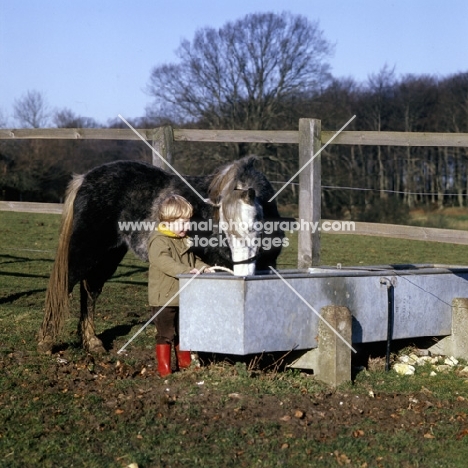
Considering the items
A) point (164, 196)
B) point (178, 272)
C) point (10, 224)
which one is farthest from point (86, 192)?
point (10, 224)

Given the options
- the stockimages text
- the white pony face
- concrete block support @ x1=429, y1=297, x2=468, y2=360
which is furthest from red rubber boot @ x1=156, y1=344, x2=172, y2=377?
concrete block support @ x1=429, y1=297, x2=468, y2=360

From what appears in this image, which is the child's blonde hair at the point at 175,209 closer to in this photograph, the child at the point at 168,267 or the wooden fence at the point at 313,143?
the child at the point at 168,267

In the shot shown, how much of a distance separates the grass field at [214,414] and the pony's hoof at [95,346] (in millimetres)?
103

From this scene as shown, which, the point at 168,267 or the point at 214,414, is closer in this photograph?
the point at 214,414

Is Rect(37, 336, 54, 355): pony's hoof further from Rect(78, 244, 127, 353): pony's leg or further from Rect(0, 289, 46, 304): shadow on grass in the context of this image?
Rect(0, 289, 46, 304): shadow on grass

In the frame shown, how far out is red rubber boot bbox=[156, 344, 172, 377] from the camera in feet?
17.7

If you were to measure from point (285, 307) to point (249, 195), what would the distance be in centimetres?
86

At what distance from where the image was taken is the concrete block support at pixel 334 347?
16.6ft

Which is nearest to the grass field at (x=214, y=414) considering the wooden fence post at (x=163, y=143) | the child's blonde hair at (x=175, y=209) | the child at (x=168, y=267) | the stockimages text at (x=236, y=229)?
the child at (x=168, y=267)

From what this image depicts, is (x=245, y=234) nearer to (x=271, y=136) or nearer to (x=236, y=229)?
(x=236, y=229)

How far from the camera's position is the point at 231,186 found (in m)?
5.84

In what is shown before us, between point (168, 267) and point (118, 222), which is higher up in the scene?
→ point (118, 222)

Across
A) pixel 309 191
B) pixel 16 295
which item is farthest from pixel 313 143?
pixel 16 295

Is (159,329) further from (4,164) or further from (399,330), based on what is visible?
(4,164)
